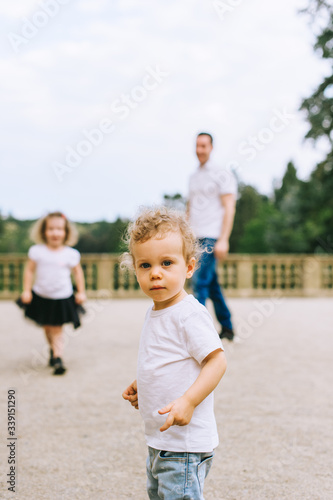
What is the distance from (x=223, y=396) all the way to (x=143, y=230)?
8.37 ft

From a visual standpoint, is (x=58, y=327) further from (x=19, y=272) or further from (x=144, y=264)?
(x=19, y=272)

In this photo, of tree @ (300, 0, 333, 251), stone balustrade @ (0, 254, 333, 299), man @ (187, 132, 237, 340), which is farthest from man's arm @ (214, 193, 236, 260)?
tree @ (300, 0, 333, 251)

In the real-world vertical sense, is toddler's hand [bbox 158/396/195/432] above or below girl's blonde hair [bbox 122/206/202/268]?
below

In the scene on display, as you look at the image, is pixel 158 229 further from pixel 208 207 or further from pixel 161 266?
pixel 208 207

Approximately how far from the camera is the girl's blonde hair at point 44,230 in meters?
5.30

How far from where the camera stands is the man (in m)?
5.46

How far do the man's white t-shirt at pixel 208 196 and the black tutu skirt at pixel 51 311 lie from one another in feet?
4.45

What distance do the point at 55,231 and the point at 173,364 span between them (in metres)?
3.51

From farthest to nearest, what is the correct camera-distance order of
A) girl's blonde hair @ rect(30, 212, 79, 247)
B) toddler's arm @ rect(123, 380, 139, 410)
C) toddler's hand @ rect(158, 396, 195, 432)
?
girl's blonde hair @ rect(30, 212, 79, 247)
toddler's arm @ rect(123, 380, 139, 410)
toddler's hand @ rect(158, 396, 195, 432)

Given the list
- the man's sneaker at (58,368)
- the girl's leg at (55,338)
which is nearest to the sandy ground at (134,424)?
the man's sneaker at (58,368)

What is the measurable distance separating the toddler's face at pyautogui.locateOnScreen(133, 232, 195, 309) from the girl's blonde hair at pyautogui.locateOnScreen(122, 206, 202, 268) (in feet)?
0.07

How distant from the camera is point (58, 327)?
5.30m

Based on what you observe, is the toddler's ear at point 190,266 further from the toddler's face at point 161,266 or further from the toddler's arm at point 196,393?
the toddler's arm at point 196,393

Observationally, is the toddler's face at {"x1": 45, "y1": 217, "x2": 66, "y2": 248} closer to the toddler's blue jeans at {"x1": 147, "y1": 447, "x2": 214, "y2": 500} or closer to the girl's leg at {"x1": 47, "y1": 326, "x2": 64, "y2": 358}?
the girl's leg at {"x1": 47, "y1": 326, "x2": 64, "y2": 358}
